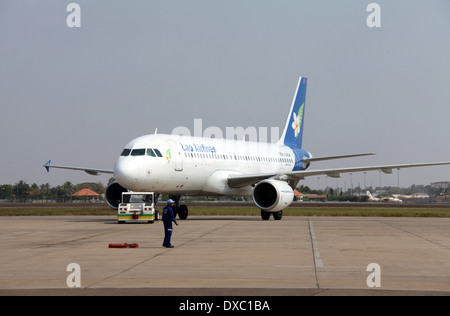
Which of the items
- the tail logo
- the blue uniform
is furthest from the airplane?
the blue uniform

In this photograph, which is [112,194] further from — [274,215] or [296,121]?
[296,121]

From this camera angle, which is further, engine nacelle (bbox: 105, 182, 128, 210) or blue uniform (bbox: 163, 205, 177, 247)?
engine nacelle (bbox: 105, 182, 128, 210)

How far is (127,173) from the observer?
3212 cm

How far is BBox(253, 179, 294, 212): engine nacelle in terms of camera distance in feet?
117

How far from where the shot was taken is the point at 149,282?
11.9 meters

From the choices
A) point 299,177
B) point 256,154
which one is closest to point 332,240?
point 299,177

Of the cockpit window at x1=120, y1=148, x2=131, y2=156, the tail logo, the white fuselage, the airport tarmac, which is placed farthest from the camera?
the tail logo

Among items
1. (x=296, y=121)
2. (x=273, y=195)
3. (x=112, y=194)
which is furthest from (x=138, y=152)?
(x=296, y=121)

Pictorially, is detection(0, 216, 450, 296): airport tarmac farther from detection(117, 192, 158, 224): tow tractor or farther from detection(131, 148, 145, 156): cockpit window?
detection(131, 148, 145, 156): cockpit window

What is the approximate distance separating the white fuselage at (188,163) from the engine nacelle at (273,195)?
108 inches

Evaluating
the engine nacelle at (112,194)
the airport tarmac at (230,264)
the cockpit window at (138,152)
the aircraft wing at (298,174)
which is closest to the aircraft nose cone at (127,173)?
the cockpit window at (138,152)

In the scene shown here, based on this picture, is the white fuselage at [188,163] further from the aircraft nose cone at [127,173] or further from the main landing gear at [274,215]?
the main landing gear at [274,215]
